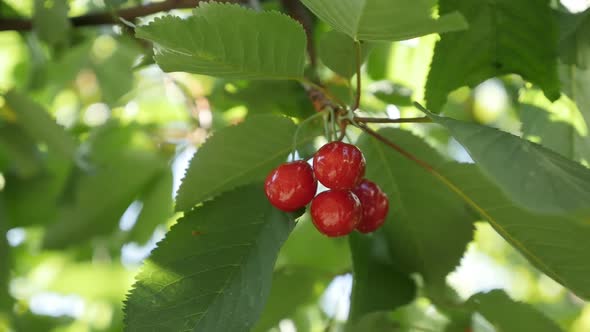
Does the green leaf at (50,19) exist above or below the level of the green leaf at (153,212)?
above

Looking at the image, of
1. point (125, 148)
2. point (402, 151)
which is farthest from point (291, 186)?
point (125, 148)

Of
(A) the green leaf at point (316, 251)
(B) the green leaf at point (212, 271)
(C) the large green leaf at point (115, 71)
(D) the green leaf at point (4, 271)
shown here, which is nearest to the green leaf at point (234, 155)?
(B) the green leaf at point (212, 271)

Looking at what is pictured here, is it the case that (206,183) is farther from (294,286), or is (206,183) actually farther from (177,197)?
(294,286)

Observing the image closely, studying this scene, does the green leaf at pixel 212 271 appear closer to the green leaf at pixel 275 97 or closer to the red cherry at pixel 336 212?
the red cherry at pixel 336 212

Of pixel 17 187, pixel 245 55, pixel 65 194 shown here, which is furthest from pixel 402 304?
pixel 17 187

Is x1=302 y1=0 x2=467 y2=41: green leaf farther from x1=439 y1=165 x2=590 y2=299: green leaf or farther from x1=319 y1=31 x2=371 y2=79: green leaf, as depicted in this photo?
x1=439 y1=165 x2=590 y2=299: green leaf

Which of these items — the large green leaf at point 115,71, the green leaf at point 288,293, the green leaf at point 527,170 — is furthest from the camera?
the large green leaf at point 115,71
